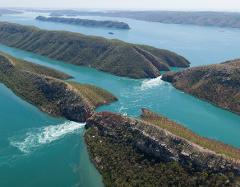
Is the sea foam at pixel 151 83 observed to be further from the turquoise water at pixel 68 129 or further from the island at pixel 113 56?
the island at pixel 113 56

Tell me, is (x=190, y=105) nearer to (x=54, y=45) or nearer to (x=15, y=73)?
(x=15, y=73)

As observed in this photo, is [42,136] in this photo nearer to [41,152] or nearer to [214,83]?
[41,152]

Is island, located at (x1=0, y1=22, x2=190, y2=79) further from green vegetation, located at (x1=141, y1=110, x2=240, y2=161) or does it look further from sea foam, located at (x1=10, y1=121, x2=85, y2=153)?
green vegetation, located at (x1=141, y1=110, x2=240, y2=161)

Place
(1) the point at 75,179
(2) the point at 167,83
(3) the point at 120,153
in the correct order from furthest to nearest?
(2) the point at 167,83 → (3) the point at 120,153 → (1) the point at 75,179

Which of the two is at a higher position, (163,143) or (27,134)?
(163,143)

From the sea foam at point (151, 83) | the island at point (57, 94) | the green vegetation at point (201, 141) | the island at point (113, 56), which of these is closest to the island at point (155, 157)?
the green vegetation at point (201, 141)

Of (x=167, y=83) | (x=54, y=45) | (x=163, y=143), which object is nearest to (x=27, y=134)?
(x=163, y=143)

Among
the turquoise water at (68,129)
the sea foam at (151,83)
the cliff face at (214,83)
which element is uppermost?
the cliff face at (214,83)
